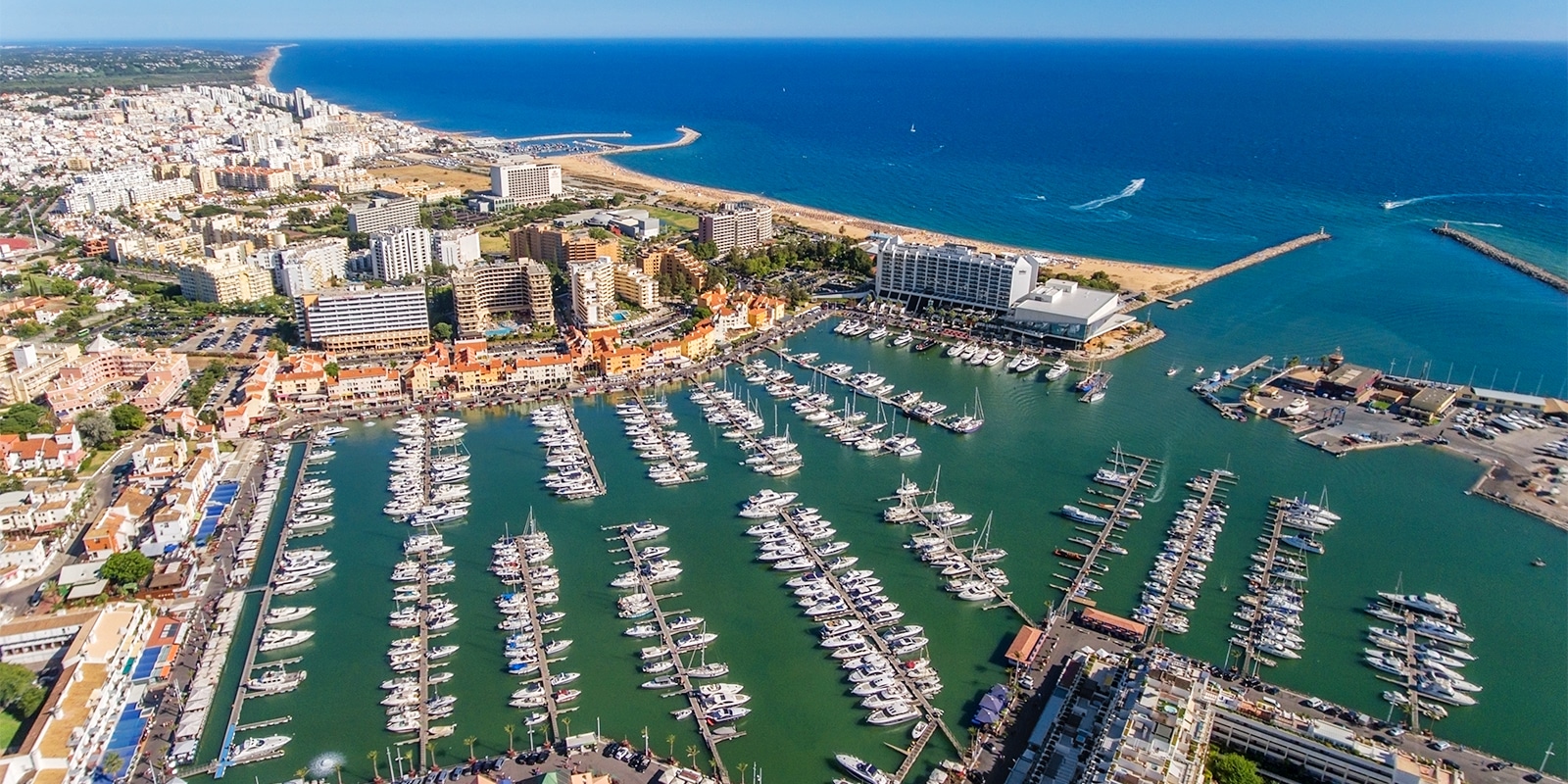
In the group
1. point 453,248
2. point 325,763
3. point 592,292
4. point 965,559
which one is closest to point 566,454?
point 592,292

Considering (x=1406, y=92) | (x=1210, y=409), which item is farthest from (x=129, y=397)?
(x=1406, y=92)

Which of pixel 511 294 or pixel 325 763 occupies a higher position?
pixel 511 294

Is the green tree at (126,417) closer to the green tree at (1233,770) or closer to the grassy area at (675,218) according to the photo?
the green tree at (1233,770)

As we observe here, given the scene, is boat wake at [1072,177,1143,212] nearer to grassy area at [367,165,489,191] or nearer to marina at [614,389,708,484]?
marina at [614,389,708,484]

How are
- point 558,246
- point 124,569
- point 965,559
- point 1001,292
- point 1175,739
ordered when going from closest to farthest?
point 1175,739
point 124,569
point 965,559
point 1001,292
point 558,246

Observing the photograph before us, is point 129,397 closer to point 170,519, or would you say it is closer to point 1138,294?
point 170,519

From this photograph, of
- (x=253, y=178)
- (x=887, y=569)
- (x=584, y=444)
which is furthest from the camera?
(x=253, y=178)

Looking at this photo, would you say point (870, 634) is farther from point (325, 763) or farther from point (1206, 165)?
point (1206, 165)
